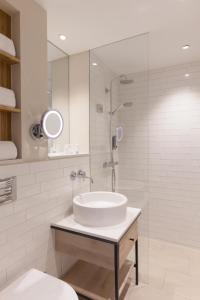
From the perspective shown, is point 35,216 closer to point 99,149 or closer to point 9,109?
point 9,109

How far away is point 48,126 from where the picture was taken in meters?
1.40

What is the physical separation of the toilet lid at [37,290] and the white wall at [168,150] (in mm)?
1360

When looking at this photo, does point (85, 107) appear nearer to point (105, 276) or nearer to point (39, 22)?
point (39, 22)

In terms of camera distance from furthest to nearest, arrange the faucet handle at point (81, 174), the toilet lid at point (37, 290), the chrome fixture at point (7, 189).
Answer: the faucet handle at point (81, 174) → the chrome fixture at point (7, 189) → the toilet lid at point (37, 290)

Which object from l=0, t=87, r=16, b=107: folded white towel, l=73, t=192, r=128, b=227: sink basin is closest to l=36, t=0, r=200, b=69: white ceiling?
l=0, t=87, r=16, b=107: folded white towel

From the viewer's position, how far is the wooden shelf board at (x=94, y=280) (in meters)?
1.49

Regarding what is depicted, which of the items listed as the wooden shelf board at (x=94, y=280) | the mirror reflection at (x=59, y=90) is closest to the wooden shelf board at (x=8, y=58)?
the mirror reflection at (x=59, y=90)

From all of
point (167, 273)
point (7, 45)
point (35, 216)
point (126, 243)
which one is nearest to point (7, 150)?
point (35, 216)

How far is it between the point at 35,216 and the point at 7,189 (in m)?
0.33

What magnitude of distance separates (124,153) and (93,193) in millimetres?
750

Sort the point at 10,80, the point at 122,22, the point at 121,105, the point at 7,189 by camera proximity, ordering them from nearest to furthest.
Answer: the point at 7,189
the point at 10,80
the point at 122,22
the point at 121,105

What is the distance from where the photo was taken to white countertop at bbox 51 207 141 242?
51.2 inches

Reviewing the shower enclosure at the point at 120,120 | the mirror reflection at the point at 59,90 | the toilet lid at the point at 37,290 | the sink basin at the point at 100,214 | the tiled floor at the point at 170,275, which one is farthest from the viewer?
the shower enclosure at the point at 120,120

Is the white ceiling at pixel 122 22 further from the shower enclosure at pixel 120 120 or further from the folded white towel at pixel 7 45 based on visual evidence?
Answer: the folded white towel at pixel 7 45
